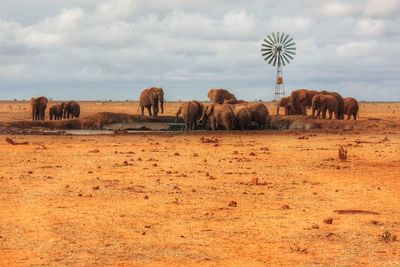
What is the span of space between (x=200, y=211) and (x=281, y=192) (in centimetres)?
316

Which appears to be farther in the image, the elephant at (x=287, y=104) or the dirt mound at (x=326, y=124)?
the elephant at (x=287, y=104)

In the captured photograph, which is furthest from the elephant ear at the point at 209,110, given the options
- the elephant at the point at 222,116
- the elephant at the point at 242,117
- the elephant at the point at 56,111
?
the elephant at the point at 56,111

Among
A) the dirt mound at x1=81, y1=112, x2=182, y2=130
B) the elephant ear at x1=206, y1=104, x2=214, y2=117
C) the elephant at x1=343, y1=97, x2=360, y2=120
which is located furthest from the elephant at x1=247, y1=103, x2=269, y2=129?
the elephant at x1=343, y1=97, x2=360, y2=120

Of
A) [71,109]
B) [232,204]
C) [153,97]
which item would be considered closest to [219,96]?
[153,97]

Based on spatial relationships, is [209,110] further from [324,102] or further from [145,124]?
[324,102]

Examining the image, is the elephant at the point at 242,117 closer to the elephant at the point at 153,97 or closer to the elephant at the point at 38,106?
the elephant at the point at 153,97

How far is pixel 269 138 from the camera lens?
3231 centimetres

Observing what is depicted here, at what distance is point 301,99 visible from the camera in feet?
165

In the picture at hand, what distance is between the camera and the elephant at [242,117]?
39.8 metres

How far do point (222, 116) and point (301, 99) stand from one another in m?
12.9

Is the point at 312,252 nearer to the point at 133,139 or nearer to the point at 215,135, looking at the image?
the point at 133,139

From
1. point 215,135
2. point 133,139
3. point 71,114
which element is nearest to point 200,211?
point 133,139

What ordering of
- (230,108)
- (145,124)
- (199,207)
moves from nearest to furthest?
(199,207) → (230,108) → (145,124)

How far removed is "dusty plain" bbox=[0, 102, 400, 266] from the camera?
9.36 m
